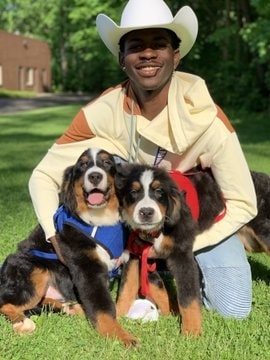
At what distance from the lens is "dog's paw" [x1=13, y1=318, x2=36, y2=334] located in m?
3.93

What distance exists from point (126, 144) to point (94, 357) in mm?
1627

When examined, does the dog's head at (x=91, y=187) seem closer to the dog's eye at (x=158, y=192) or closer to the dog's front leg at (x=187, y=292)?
the dog's eye at (x=158, y=192)

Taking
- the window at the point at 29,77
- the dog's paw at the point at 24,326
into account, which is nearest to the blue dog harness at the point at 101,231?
the dog's paw at the point at 24,326

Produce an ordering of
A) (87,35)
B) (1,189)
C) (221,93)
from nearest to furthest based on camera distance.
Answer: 1. (1,189)
2. (221,93)
3. (87,35)

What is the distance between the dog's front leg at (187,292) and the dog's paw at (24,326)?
3.27ft

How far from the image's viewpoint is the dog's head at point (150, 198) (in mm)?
3863

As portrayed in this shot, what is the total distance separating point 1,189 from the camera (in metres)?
9.85

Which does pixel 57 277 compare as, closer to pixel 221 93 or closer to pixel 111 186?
pixel 111 186

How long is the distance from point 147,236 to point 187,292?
480mm

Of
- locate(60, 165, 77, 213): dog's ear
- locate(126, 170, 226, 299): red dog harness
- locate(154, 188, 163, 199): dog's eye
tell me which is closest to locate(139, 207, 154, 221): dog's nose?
locate(154, 188, 163, 199): dog's eye

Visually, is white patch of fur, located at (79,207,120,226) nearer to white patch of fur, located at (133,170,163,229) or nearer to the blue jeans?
white patch of fur, located at (133,170,163,229)

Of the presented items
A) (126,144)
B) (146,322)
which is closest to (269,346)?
(146,322)

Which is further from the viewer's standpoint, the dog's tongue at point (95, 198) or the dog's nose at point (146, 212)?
the dog's tongue at point (95, 198)

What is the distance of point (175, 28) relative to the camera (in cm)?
416
